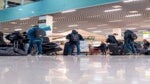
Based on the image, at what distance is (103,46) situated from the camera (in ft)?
47.5

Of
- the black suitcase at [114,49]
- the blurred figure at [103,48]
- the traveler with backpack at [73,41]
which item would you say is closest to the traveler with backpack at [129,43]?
the black suitcase at [114,49]

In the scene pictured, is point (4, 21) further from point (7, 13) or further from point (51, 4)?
point (51, 4)

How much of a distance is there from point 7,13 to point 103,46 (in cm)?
911

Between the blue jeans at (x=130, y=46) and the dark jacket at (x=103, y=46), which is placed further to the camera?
the dark jacket at (x=103, y=46)

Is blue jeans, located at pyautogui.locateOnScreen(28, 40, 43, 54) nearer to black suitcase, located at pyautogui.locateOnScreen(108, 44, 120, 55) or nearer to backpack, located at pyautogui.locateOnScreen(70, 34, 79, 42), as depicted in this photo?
backpack, located at pyautogui.locateOnScreen(70, 34, 79, 42)

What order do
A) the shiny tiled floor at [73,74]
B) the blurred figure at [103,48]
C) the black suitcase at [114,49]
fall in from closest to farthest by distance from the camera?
1. the shiny tiled floor at [73,74]
2. the black suitcase at [114,49]
3. the blurred figure at [103,48]

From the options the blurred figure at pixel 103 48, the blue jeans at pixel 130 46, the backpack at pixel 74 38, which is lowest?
the blurred figure at pixel 103 48

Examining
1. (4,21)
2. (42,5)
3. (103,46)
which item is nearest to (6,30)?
(4,21)

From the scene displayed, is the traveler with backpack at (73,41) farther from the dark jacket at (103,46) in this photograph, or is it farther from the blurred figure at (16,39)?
the dark jacket at (103,46)

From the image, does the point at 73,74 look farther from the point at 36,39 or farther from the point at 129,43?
the point at 129,43

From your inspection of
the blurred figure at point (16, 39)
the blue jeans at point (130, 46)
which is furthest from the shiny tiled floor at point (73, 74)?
the blue jeans at point (130, 46)

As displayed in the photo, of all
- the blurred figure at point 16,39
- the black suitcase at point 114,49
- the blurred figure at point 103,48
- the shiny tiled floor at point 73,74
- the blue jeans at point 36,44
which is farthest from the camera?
the blurred figure at point 103,48

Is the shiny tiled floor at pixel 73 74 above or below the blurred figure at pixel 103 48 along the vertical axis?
above

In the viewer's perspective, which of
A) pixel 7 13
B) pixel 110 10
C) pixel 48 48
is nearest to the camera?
pixel 48 48
